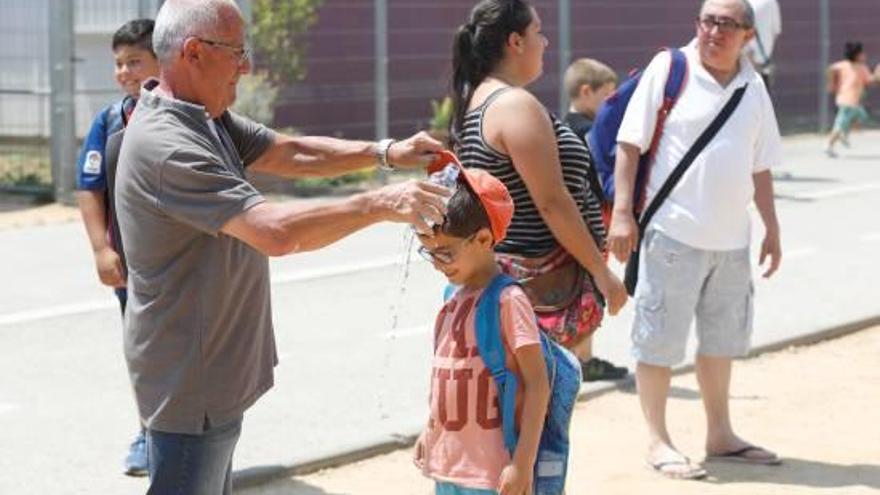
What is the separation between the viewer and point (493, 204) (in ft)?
16.0

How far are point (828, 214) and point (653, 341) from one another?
9264mm

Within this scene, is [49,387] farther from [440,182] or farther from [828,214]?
[828,214]

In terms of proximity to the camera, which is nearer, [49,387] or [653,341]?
[653,341]

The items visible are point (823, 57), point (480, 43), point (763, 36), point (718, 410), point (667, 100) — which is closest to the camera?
point (480, 43)

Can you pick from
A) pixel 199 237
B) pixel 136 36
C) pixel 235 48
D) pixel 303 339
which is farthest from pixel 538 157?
pixel 303 339

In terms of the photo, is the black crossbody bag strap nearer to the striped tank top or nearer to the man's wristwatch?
the striped tank top

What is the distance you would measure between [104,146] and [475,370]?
2.50 metres

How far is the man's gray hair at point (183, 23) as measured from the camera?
4484mm

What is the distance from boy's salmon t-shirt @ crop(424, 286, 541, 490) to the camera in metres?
4.96

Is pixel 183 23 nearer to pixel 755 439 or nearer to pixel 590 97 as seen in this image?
pixel 755 439

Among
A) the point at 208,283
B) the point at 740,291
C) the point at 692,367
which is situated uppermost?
the point at 208,283

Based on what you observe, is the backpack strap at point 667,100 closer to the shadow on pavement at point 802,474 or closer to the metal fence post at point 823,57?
the shadow on pavement at point 802,474

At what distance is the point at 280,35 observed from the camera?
63.4 feet

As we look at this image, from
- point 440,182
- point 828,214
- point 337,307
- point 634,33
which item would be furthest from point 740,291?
point 634,33
